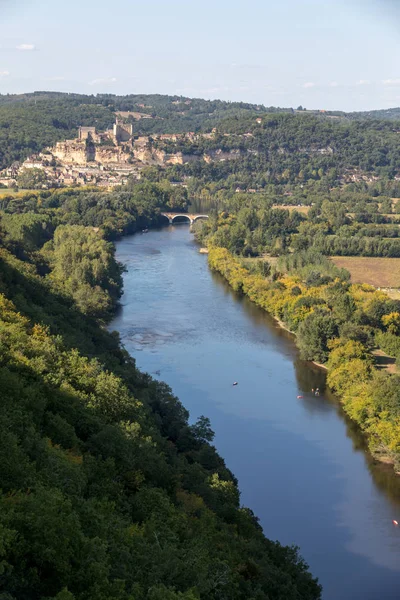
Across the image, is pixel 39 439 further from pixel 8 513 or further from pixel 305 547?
pixel 305 547

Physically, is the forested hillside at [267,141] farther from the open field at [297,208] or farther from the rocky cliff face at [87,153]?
the open field at [297,208]

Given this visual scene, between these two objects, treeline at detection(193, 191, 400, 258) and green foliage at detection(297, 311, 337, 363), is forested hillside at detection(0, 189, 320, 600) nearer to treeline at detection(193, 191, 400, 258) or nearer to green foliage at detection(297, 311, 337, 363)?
green foliage at detection(297, 311, 337, 363)

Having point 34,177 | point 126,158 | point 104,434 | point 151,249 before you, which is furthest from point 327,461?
point 126,158

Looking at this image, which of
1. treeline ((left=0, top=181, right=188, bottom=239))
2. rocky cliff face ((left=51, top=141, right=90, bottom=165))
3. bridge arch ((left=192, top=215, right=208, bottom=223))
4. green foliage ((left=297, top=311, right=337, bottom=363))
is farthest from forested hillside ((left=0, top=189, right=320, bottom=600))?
rocky cliff face ((left=51, top=141, right=90, bottom=165))

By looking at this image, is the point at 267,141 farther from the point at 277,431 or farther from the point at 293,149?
the point at 277,431

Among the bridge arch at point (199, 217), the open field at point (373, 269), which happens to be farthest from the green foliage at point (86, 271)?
the bridge arch at point (199, 217)

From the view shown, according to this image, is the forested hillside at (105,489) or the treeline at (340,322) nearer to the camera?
the forested hillside at (105,489)
